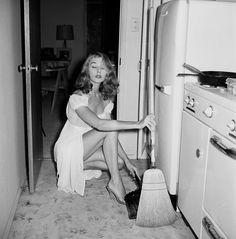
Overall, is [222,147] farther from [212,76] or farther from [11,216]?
[11,216]

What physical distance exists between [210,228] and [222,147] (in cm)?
40

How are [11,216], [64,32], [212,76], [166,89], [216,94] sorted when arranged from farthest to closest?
1. [64,32]
2. [166,89]
3. [11,216]
4. [212,76]
5. [216,94]

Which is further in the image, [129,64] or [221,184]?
[129,64]

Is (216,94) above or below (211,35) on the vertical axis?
below

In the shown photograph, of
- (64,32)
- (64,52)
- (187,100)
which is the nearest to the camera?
(187,100)

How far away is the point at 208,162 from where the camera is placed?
→ 5.33 feet

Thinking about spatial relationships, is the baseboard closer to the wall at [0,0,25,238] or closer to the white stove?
the wall at [0,0,25,238]

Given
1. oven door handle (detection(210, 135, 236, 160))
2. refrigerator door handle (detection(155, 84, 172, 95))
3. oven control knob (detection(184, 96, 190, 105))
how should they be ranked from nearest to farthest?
oven door handle (detection(210, 135, 236, 160)) < oven control knob (detection(184, 96, 190, 105)) < refrigerator door handle (detection(155, 84, 172, 95))

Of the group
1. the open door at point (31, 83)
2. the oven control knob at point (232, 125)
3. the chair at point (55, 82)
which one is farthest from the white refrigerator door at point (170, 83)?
the chair at point (55, 82)

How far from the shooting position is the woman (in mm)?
2348

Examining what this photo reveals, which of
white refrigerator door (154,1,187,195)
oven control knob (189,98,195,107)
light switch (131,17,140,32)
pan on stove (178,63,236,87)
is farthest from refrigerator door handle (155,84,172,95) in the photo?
light switch (131,17,140,32)

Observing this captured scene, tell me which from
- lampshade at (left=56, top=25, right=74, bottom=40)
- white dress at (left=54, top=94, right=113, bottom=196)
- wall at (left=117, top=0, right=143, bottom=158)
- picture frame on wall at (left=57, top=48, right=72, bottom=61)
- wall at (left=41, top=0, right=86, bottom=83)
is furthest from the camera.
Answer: wall at (left=41, top=0, right=86, bottom=83)

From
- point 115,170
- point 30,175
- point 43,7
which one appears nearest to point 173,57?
point 115,170

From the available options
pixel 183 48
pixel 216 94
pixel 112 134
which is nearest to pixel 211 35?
pixel 183 48
